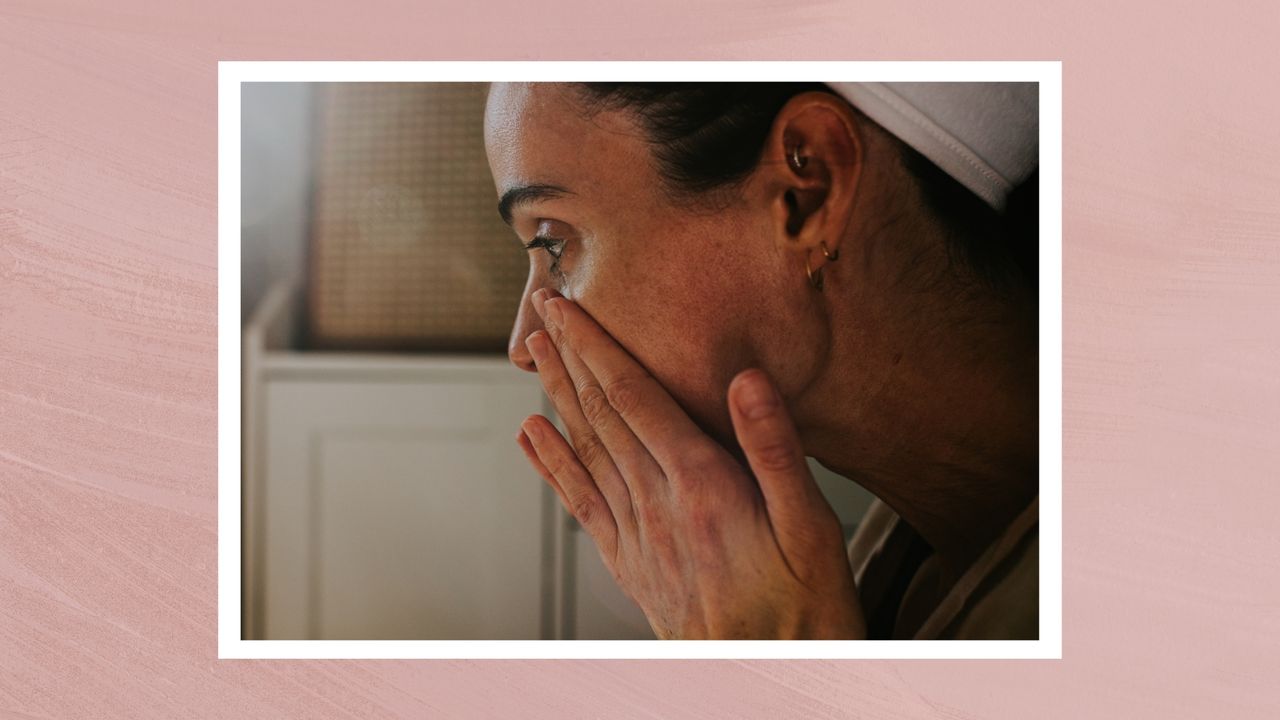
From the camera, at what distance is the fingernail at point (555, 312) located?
103 cm

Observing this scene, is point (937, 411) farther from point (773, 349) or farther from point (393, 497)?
point (393, 497)

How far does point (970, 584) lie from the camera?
1.06 meters

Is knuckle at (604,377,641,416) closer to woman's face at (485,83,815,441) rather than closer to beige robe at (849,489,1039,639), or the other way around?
woman's face at (485,83,815,441)

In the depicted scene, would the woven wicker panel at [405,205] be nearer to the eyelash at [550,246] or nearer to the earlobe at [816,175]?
the eyelash at [550,246]

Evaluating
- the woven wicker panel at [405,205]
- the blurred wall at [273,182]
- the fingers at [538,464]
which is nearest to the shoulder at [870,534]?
the fingers at [538,464]

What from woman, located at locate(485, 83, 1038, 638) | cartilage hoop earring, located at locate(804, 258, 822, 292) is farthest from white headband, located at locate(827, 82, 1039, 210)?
cartilage hoop earring, located at locate(804, 258, 822, 292)

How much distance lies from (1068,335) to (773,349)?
26cm

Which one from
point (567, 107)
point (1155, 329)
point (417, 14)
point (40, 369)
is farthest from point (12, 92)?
point (1155, 329)

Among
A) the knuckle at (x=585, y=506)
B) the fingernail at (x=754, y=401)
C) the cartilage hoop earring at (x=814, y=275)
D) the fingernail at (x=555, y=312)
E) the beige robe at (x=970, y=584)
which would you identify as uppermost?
the cartilage hoop earring at (x=814, y=275)

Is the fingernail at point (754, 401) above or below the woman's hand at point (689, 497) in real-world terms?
above

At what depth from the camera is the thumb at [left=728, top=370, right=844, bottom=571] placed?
1.00 metres

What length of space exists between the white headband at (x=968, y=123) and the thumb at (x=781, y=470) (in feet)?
Result: 0.74

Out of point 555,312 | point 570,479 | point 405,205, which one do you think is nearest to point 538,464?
point 570,479

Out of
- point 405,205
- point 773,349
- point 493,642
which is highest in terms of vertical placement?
point 405,205
